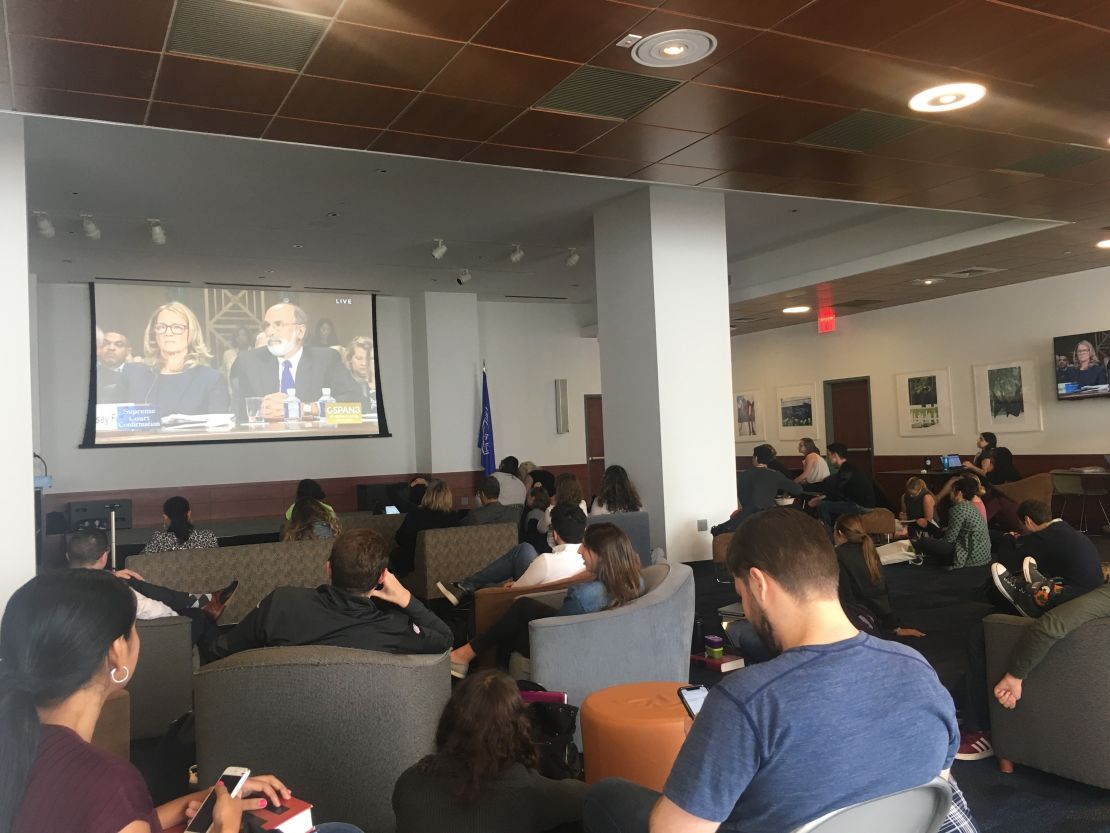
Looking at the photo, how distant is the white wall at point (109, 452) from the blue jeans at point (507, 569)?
27.0 ft

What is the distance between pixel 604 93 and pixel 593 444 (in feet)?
35.1

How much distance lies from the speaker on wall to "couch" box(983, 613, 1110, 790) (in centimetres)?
1163

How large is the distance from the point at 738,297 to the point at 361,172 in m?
6.44

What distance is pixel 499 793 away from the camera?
206 cm

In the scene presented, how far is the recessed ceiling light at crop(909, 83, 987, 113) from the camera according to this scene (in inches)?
201

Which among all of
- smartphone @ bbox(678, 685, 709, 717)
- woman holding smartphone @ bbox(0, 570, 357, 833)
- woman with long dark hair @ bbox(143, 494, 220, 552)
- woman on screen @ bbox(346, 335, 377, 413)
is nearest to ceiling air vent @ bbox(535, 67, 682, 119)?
smartphone @ bbox(678, 685, 709, 717)

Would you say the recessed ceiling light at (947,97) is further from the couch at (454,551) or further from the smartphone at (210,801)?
the smartphone at (210,801)

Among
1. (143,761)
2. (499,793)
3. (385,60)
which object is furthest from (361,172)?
(499,793)

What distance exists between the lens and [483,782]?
2059 mm

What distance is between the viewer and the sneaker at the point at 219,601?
17.4 ft

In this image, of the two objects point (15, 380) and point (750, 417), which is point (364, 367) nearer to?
point (750, 417)

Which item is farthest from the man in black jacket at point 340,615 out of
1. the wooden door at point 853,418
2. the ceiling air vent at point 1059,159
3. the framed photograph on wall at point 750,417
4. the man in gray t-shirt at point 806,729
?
Answer: the framed photograph on wall at point 750,417

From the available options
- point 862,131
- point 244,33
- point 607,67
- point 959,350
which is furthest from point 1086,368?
point 244,33

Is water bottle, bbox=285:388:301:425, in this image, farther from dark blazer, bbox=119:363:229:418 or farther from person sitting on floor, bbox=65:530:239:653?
person sitting on floor, bbox=65:530:239:653
